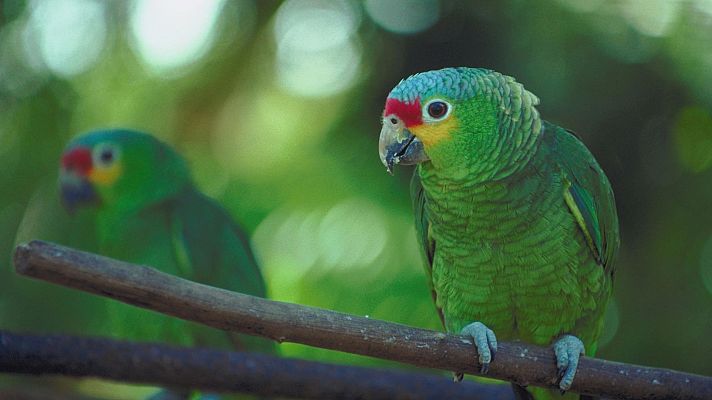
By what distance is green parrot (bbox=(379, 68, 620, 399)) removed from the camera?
1.14m

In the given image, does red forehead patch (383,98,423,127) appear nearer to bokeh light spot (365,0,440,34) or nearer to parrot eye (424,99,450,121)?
parrot eye (424,99,450,121)

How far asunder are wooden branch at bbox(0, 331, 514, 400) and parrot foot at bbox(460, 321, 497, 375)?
0.90 ft

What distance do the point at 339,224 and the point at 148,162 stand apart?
0.52 metres

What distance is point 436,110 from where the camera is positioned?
112 centimetres

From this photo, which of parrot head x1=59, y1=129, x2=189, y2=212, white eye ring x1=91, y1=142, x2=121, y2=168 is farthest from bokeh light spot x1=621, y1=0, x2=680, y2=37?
white eye ring x1=91, y1=142, x2=121, y2=168

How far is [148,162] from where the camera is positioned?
1.90 m

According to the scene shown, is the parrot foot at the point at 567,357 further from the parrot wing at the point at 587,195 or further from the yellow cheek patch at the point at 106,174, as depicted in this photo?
the yellow cheek patch at the point at 106,174

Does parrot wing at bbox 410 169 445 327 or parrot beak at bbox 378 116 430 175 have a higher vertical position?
parrot beak at bbox 378 116 430 175

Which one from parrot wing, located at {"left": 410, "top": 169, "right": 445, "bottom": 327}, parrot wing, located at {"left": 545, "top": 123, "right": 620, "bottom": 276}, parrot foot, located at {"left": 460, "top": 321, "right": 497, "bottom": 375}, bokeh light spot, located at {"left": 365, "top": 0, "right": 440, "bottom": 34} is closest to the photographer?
parrot foot, located at {"left": 460, "top": 321, "right": 497, "bottom": 375}

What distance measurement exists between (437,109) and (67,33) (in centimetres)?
133

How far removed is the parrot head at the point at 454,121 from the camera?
1120 mm

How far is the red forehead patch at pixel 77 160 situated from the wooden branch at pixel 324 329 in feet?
3.71

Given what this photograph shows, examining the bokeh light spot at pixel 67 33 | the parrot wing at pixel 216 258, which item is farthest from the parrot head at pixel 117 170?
the bokeh light spot at pixel 67 33

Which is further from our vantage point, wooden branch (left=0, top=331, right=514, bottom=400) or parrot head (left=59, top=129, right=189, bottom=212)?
parrot head (left=59, top=129, right=189, bottom=212)
